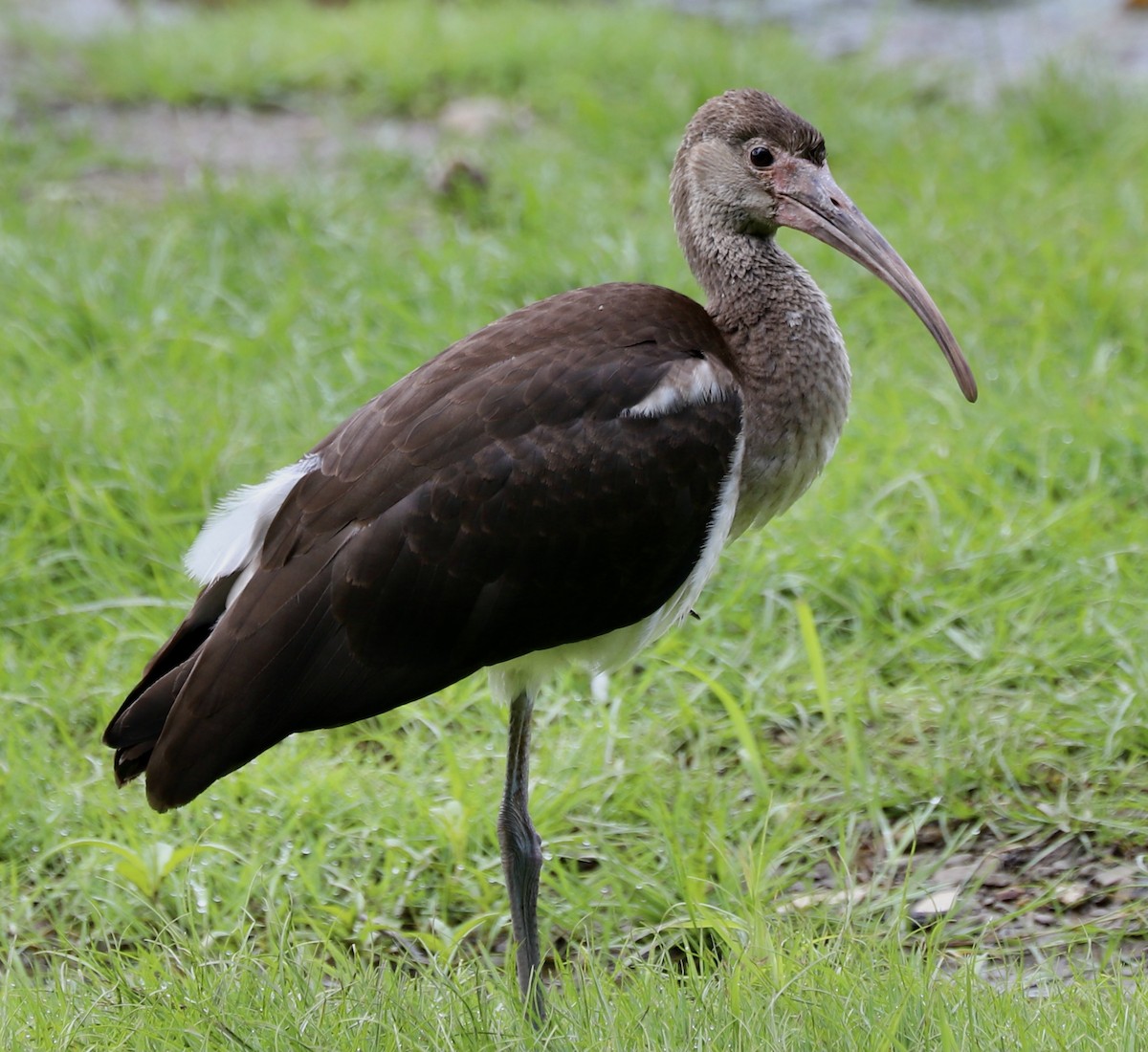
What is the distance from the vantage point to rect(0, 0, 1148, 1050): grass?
3146 millimetres

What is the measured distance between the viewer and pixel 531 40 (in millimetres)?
8602

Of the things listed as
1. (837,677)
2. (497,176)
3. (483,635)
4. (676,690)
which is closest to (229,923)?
(483,635)

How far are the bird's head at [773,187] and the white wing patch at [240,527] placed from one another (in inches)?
41.9

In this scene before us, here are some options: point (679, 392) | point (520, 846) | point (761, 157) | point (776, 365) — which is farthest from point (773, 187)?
point (520, 846)

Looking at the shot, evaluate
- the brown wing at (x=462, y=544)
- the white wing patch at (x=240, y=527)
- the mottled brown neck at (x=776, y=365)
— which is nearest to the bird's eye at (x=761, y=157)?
the mottled brown neck at (x=776, y=365)

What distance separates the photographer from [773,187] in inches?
143

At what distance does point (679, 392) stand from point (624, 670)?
4.50ft

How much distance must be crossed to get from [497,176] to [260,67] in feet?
7.39

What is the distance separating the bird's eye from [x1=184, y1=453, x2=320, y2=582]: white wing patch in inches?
45.6

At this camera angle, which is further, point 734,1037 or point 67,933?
point 67,933

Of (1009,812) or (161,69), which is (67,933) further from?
(161,69)

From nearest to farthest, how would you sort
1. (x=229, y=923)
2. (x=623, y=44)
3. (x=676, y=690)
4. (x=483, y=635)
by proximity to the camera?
(x=483, y=635) → (x=229, y=923) → (x=676, y=690) → (x=623, y=44)

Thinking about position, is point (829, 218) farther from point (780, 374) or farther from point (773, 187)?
point (780, 374)

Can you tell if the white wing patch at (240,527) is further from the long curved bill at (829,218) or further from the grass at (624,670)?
the long curved bill at (829,218)
